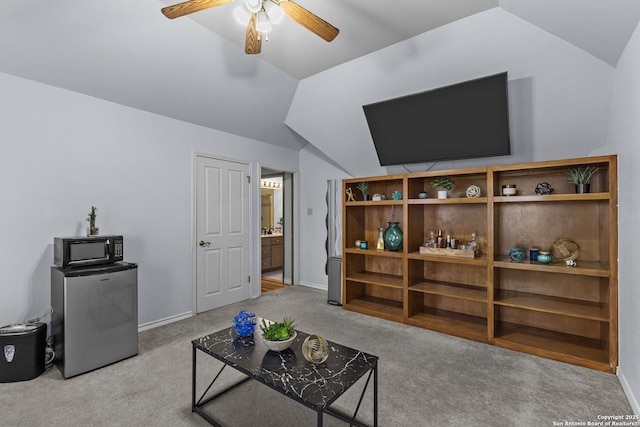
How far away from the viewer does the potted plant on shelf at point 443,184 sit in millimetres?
3627

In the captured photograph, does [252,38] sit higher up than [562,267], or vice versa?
[252,38]

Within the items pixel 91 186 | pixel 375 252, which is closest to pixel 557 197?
pixel 375 252

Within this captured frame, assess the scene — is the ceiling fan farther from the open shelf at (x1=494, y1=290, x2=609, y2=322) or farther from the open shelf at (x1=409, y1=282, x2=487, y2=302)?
the open shelf at (x1=494, y1=290, x2=609, y2=322)

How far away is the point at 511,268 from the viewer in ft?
10.7

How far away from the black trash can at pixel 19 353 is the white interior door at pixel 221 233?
69.3 inches

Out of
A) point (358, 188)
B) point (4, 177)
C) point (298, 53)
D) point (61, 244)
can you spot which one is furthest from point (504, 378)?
point (4, 177)

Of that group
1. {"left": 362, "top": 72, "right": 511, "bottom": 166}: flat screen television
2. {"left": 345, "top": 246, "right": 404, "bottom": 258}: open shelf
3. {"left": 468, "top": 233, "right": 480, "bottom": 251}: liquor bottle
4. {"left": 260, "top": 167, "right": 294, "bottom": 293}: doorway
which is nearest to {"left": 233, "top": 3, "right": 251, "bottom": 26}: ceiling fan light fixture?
{"left": 362, "top": 72, "right": 511, "bottom": 166}: flat screen television

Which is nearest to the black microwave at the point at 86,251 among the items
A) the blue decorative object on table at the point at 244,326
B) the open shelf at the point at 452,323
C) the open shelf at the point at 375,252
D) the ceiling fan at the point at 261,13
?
the blue decorative object on table at the point at 244,326

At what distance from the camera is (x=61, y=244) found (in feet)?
8.75

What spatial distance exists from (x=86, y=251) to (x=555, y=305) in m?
4.43

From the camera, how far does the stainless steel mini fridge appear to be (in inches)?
99.0

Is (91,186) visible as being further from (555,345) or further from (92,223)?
(555,345)

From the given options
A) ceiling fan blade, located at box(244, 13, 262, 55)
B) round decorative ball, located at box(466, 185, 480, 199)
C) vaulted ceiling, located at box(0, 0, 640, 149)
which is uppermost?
vaulted ceiling, located at box(0, 0, 640, 149)

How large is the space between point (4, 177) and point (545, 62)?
4.80 metres
